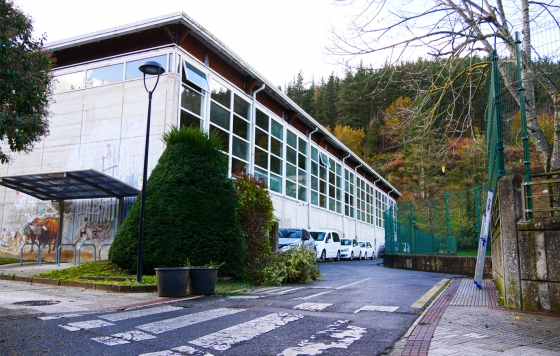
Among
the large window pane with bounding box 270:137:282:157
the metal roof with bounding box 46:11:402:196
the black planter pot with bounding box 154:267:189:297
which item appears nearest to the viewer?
the black planter pot with bounding box 154:267:189:297

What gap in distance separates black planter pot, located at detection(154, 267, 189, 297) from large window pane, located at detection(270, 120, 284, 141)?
56.4 ft

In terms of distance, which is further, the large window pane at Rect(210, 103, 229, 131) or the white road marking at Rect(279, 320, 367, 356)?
the large window pane at Rect(210, 103, 229, 131)

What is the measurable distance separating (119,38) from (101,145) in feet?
15.3

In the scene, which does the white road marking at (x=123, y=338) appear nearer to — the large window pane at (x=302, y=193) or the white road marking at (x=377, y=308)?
the white road marking at (x=377, y=308)

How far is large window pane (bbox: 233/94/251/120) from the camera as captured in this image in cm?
2242

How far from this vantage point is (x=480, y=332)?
5.96 metres

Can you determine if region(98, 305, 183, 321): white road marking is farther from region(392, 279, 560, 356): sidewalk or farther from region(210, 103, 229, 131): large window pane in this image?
region(210, 103, 229, 131): large window pane

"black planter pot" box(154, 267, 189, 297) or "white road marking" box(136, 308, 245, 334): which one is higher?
"black planter pot" box(154, 267, 189, 297)

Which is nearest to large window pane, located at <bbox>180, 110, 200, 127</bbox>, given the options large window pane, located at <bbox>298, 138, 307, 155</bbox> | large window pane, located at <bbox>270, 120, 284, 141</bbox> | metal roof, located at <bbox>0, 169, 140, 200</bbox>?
metal roof, located at <bbox>0, 169, 140, 200</bbox>

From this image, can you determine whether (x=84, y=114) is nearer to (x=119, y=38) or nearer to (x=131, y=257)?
(x=119, y=38)

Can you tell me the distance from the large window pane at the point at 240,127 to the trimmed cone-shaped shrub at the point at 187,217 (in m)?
8.38

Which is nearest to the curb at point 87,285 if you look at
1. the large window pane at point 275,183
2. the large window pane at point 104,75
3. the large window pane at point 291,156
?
Answer: the large window pane at point 104,75

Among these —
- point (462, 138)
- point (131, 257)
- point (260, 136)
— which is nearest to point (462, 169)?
point (260, 136)

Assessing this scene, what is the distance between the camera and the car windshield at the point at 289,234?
22.2 m
